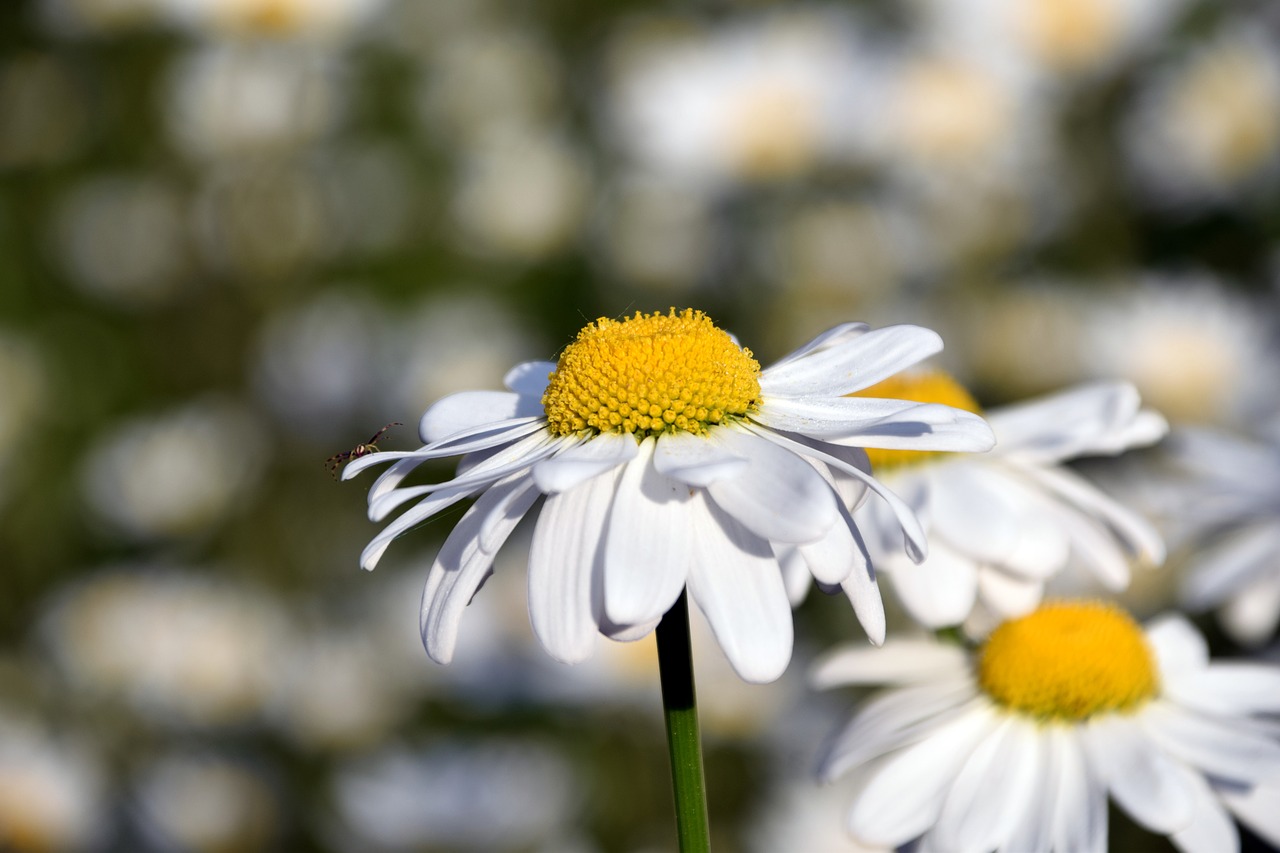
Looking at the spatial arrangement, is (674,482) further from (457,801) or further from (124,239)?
(124,239)

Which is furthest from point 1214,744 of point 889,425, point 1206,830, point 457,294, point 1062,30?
point 457,294

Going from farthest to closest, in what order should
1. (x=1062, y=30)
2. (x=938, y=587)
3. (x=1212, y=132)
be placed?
(x=1212, y=132) < (x=1062, y=30) < (x=938, y=587)

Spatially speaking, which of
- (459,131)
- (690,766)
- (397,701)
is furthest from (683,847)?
(459,131)

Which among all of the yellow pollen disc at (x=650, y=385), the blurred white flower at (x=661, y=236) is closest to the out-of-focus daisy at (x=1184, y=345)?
the blurred white flower at (x=661, y=236)

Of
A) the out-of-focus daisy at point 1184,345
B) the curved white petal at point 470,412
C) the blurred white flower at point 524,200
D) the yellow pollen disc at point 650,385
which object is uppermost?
the blurred white flower at point 524,200

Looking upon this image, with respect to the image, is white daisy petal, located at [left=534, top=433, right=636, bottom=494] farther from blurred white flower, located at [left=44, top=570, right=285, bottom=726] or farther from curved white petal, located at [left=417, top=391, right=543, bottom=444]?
blurred white flower, located at [left=44, top=570, right=285, bottom=726]

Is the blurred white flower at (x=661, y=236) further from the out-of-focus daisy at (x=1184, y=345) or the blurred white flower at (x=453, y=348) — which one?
the out-of-focus daisy at (x=1184, y=345)
